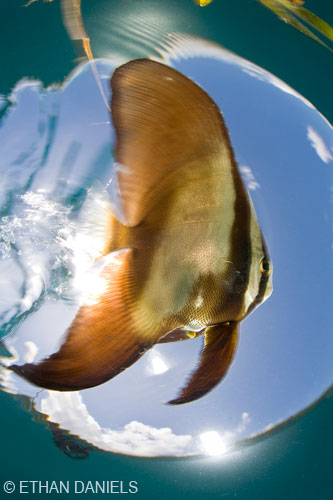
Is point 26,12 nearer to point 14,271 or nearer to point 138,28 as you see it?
point 138,28

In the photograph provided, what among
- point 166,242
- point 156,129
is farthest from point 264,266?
point 156,129

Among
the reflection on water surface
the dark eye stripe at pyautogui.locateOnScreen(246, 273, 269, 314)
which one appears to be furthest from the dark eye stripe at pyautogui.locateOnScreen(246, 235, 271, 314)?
the reflection on water surface

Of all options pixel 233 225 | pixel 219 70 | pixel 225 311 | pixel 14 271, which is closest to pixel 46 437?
pixel 14 271

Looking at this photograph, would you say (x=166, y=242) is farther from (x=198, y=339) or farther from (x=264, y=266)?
(x=198, y=339)

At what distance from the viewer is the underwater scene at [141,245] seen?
0.72 meters

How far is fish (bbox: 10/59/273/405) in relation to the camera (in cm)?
62

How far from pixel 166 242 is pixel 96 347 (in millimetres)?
193

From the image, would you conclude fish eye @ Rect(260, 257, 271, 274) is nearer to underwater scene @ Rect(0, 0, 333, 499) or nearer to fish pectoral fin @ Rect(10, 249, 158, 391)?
underwater scene @ Rect(0, 0, 333, 499)

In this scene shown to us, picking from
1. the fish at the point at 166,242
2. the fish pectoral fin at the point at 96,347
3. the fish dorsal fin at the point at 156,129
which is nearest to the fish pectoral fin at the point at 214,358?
the fish at the point at 166,242

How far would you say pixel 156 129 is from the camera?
2.11ft

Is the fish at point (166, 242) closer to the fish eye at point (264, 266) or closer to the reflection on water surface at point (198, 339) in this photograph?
the fish eye at point (264, 266)

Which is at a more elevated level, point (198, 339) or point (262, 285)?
point (262, 285)

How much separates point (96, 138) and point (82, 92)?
0.29 feet

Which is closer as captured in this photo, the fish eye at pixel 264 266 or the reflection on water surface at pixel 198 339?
the fish eye at pixel 264 266
